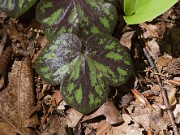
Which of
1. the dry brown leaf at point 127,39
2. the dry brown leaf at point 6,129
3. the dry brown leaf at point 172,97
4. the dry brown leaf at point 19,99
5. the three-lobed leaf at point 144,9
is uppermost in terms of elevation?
the three-lobed leaf at point 144,9

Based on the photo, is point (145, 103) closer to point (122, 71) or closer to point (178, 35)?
point (122, 71)

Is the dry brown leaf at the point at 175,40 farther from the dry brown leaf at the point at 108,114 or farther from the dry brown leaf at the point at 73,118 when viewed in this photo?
the dry brown leaf at the point at 73,118

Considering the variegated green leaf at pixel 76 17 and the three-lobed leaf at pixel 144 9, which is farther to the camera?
the variegated green leaf at pixel 76 17

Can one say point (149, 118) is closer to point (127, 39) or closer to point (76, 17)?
point (127, 39)

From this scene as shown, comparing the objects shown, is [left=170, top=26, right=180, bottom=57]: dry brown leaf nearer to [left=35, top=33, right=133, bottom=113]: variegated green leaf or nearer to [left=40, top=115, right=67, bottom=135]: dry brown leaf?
[left=35, top=33, right=133, bottom=113]: variegated green leaf

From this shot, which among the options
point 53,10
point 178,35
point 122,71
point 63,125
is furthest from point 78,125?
point 178,35

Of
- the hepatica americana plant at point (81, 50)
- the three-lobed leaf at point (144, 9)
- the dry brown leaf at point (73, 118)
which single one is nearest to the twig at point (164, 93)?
the hepatica americana plant at point (81, 50)

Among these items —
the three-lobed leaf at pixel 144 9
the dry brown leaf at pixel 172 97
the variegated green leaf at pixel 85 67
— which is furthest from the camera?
the dry brown leaf at pixel 172 97

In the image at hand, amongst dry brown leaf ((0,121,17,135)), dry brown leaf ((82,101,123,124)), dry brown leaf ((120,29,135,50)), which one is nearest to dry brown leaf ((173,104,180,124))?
dry brown leaf ((82,101,123,124))
